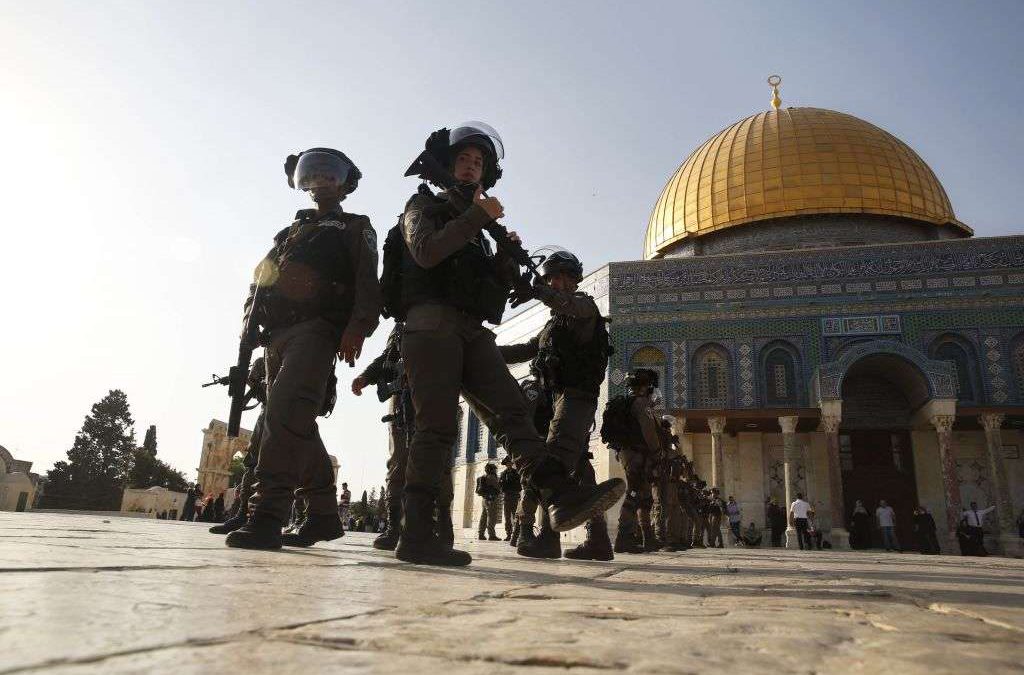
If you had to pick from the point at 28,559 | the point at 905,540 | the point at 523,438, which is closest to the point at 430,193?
the point at 523,438

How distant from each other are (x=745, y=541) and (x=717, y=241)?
10.7 metres

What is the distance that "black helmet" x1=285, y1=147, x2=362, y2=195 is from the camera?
381 centimetres

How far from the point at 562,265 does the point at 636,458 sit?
249 cm

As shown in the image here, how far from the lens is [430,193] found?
3.24 meters

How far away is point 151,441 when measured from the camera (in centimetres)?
5688

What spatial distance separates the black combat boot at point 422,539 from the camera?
8.82 ft

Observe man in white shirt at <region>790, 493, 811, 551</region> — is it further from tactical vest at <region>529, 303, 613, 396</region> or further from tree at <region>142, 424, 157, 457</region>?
tree at <region>142, 424, 157, 457</region>

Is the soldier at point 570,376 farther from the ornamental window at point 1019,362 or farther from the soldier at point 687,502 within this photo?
the ornamental window at point 1019,362

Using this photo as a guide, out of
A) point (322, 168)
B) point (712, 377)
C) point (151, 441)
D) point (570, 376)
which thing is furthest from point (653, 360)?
point (151, 441)

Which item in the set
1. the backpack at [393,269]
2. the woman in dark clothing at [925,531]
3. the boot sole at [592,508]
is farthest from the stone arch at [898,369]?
the backpack at [393,269]

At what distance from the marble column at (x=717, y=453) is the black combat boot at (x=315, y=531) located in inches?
604

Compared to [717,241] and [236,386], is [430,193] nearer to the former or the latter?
[236,386]

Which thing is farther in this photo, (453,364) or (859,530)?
(859,530)

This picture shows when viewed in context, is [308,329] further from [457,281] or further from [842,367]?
[842,367]
